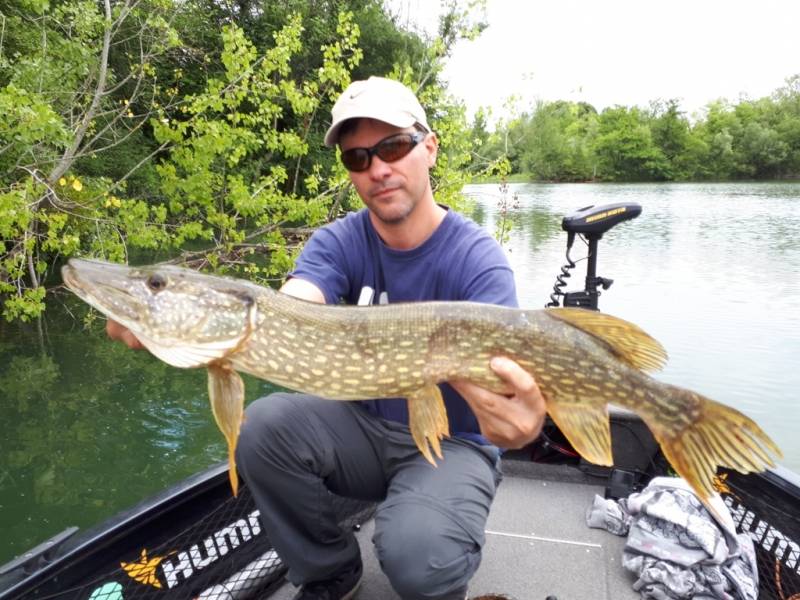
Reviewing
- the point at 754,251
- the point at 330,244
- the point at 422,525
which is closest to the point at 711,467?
the point at 422,525

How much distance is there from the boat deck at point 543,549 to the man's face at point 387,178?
1.40 m

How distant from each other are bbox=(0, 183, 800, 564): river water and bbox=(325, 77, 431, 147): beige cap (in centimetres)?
357

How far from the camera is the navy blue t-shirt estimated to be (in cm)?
200

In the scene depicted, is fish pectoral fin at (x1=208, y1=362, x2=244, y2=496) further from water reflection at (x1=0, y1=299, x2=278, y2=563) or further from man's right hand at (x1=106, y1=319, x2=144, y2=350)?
water reflection at (x1=0, y1=299, x2=278, y2=563)

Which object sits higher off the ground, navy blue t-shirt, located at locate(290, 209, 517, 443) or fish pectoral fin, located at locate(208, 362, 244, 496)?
navy blue t-shirt, located at locate(290, 209, 517, 443)

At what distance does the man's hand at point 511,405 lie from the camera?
163cm

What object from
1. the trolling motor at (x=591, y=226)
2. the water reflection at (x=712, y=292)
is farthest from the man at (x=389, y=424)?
the water reflection at (x=712, y=292)

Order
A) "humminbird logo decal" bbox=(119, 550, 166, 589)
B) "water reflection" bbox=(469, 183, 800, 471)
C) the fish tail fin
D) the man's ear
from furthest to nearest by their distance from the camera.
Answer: "water reflection" bbox=(469, 183, 800, 471) → the man's ear → "humminbird logo decal" bbox=(119, 550, 166, 589) → the fish tail fin

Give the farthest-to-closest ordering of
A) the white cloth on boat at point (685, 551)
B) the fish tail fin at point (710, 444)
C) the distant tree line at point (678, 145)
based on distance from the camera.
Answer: the distant tree line at point (678, 145)
the white cloth on boat at point (685, 551)
the fish tail fin at point (710, 444)

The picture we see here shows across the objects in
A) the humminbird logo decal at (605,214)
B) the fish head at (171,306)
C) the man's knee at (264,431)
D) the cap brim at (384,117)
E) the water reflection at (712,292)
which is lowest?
the water reflection at (712,292)

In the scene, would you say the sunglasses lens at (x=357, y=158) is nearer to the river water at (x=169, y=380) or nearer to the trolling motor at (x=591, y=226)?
the trolling motor at (x=591, y=226)

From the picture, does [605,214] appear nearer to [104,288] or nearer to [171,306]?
[171,306]

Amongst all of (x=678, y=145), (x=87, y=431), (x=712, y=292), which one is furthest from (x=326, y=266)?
(x=678, y=145)

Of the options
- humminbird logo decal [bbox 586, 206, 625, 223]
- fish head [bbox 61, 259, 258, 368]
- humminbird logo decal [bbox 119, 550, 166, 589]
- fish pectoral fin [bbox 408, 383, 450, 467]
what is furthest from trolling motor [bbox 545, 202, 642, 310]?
humminbird logo decal [bbox 119, 550, 166, 589]
